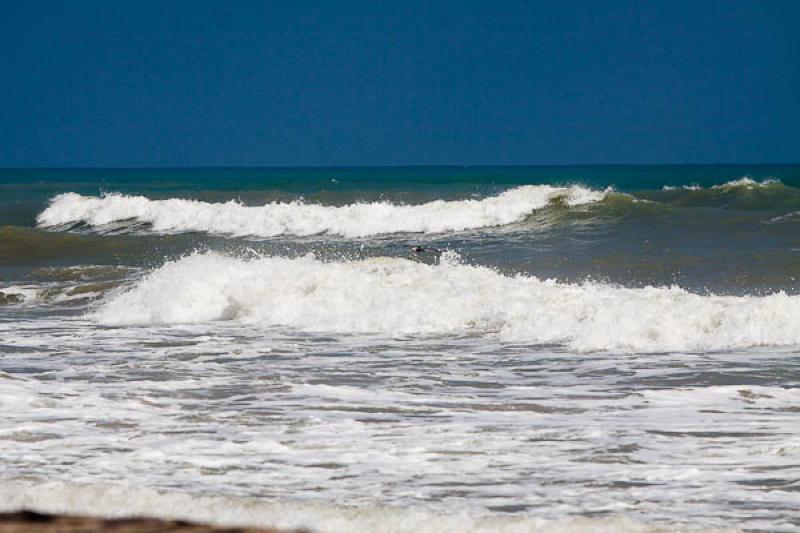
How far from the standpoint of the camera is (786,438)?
20.5 ft

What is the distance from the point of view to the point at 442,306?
39.9 feet

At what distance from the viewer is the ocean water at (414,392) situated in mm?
5031

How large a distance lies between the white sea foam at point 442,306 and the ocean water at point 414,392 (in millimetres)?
35

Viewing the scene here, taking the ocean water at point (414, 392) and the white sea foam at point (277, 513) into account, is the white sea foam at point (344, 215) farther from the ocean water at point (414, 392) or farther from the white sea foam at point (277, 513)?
the white sea foam at point (277, 513)

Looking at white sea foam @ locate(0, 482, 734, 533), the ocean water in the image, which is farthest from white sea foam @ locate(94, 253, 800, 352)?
white sea foam @ locate(0, 482, 734, 533)

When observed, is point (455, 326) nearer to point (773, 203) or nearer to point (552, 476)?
point (552, 476)

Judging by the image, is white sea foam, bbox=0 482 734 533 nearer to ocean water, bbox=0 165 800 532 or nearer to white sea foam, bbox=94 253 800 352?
ocean water, bbox=0 165 800 532

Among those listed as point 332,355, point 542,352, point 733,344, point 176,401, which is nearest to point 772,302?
point 733,344

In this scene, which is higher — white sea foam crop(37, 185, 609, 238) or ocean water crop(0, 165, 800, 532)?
white sea foam crop(37, 185, 609, 238)

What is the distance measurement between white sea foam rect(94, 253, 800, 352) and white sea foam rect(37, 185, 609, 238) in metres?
13.3

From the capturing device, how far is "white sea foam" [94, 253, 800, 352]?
10.5 m

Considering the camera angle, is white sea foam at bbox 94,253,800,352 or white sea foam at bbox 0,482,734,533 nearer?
white sea foam at bbox 0,482,734,533

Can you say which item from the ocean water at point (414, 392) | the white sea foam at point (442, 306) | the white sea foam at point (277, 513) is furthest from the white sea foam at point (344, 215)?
the white sea foam at point (277, 513)

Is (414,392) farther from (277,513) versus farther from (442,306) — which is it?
(442,306)
